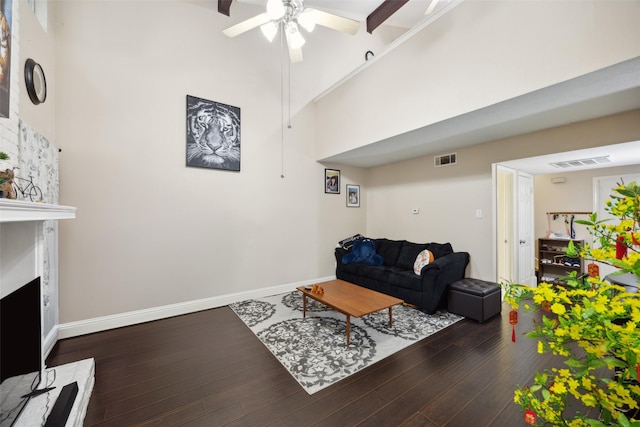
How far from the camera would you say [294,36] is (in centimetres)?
246

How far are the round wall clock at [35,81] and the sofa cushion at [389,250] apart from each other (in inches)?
185

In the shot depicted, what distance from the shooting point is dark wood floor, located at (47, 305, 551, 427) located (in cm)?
171

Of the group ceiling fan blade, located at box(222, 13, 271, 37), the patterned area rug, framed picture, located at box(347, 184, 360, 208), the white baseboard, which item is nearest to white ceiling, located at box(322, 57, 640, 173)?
framed picture, located at box(347, 184, 360, 208)

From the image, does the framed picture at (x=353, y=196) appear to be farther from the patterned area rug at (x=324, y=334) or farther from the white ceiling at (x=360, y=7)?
the white ceiling at (x=360, y=7)

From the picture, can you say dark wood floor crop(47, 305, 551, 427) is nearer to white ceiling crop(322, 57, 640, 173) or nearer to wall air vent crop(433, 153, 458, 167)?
white ceiling crop(322, 57, 640, 173)

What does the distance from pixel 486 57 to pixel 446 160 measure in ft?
6.49

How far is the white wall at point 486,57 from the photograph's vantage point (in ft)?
5.83

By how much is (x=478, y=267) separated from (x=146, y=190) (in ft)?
15.3

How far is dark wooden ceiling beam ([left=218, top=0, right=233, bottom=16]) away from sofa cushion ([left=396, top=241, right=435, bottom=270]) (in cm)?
458

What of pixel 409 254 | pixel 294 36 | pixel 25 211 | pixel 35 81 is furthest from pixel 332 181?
pixel 25 211

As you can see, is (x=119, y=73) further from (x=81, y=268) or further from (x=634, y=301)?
(x=634, y=301)

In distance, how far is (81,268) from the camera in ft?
9.41

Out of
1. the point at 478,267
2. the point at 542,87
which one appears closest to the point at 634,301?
the point at 542,87

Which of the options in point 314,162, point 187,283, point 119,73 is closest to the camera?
point 119,73
